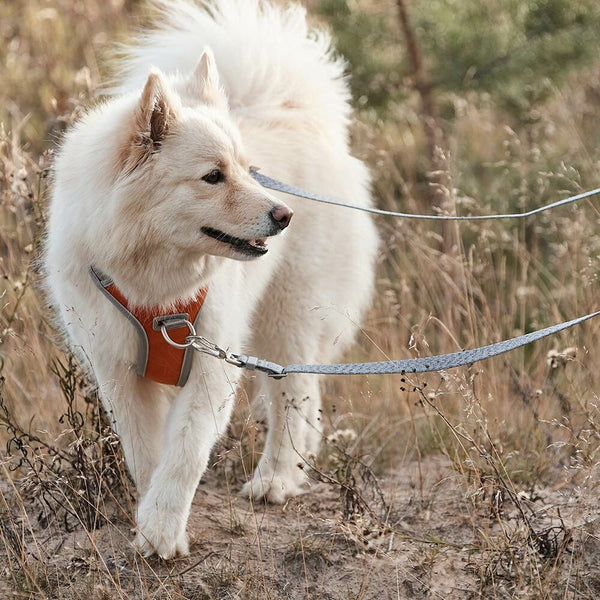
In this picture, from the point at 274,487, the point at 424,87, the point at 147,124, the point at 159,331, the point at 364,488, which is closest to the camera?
the point at 147,124

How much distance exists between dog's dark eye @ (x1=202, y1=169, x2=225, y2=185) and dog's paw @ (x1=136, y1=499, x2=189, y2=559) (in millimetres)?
1066

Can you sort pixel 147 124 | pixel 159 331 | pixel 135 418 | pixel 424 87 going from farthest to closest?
pixel 424 87 → pixel 135 418 → pixel 159 331 → pixel 147 124

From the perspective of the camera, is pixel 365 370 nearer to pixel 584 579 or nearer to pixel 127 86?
pixel 584 579

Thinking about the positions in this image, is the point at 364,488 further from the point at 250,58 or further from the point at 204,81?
the point at 250,58

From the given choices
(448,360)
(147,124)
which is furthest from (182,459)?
(147,124)

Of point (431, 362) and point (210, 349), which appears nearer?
point (431, 362)

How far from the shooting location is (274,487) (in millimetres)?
3346

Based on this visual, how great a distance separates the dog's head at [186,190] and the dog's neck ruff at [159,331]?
Answer: 0.24 m

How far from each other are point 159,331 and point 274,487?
3.08 feet

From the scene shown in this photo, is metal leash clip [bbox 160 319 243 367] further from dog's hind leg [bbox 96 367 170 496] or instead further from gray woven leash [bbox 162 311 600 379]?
dog's hind leg [bbox 96 367 170 496]

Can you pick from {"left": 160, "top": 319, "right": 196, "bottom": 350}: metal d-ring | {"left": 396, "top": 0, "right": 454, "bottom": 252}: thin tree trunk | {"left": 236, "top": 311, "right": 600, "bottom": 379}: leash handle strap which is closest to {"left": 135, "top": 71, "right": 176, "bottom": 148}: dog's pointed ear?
{"left": 160, "top": 319, "right": 196, "bottom": 350}: metal d-ring

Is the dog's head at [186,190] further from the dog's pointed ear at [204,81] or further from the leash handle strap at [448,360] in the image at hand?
the leash handle strap at [448,360]

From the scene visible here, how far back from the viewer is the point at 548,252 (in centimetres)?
610

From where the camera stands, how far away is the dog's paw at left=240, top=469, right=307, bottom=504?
10.9 ft
